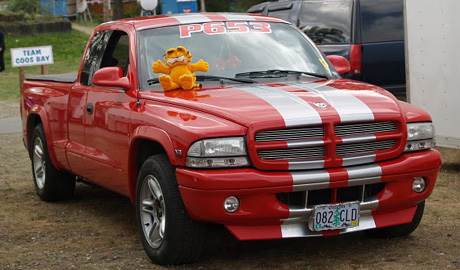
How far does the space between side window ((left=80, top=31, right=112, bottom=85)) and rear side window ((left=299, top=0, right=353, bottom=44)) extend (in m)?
5.07

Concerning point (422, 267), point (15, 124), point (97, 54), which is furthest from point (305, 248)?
point (15, 124)

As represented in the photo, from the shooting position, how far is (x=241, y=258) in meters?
6.67

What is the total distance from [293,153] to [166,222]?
919 millimetres

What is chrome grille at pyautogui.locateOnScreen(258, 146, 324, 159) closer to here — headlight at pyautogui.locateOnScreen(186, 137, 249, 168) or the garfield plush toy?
headlight at pyautogui.locateOnScreen(186, 137, 249, 168)

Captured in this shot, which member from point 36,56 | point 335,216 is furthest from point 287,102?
point 36,56

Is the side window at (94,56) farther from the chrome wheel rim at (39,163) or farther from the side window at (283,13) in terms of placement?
the side window at (283,13)

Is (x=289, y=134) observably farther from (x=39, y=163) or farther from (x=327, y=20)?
(x=327, y=20)

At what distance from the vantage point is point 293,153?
19.9ft

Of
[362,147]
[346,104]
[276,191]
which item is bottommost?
[276,191]

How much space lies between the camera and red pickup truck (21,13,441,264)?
5973 mm

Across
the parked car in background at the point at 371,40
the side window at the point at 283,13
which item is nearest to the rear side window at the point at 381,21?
the parked car in background at the point at 371,40

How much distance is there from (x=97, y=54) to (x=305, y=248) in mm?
2664

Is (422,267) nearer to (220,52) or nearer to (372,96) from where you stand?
(372,96)

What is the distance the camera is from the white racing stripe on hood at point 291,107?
6.05 m
